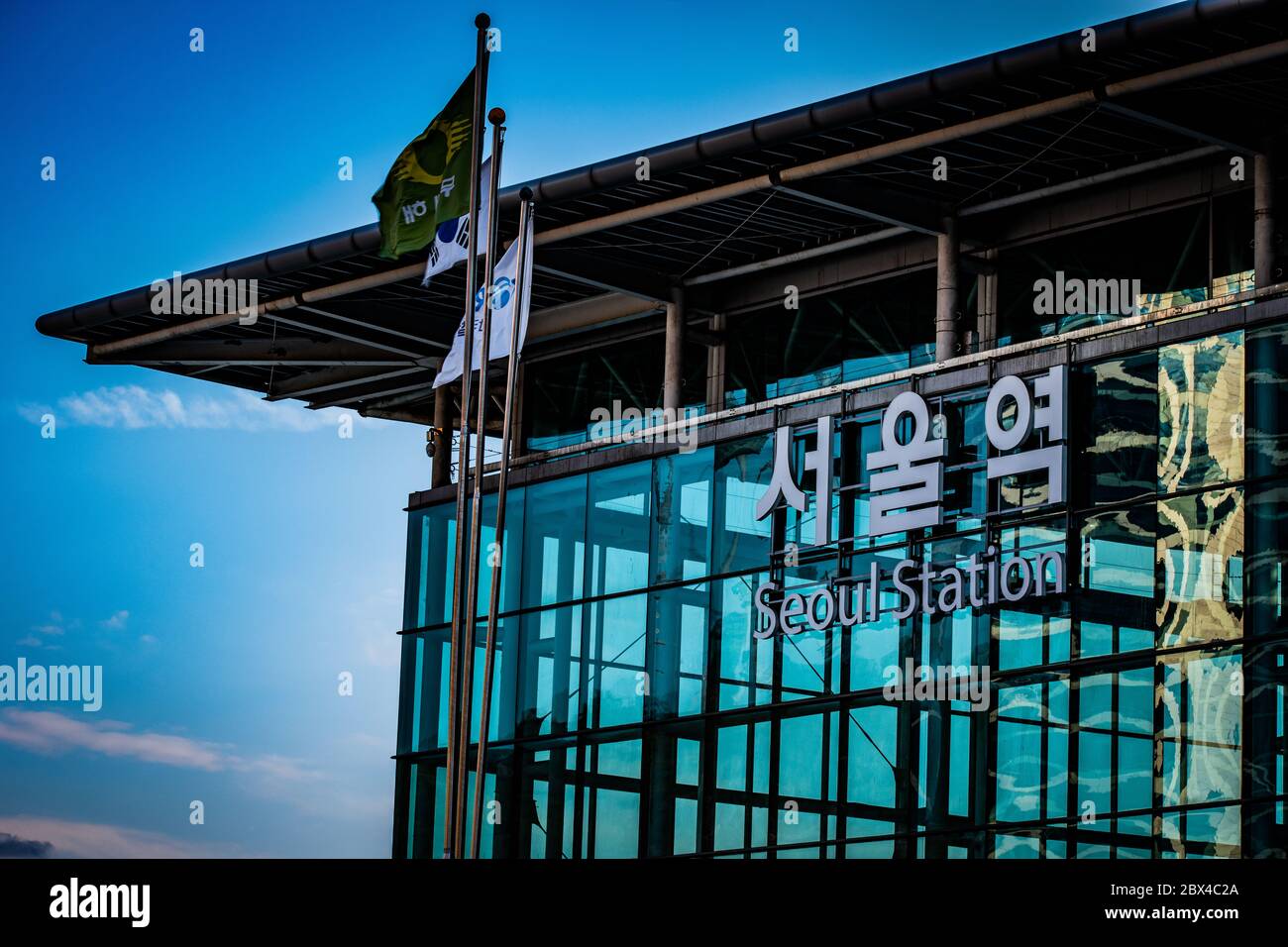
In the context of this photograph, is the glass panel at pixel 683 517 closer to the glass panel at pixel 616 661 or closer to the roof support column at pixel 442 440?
the glass panel at pixel 616 661

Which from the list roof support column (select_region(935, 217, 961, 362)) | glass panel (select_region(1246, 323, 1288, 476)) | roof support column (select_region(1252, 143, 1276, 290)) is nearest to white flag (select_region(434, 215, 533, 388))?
roof support column (select_region(935, 217, 961, 362))

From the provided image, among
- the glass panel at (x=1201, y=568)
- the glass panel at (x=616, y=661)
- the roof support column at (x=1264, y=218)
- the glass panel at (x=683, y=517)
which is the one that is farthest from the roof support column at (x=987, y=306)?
the glass panel at (x=616, y=661)

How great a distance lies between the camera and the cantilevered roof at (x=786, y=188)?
26.9 metres

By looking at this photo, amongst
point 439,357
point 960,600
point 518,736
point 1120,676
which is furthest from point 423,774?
point 1120,676

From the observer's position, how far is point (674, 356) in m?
36.5

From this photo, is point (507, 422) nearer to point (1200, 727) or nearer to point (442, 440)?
point (1200, 727)

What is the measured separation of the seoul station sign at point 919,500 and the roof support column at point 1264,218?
120 inches

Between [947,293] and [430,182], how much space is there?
8.75m

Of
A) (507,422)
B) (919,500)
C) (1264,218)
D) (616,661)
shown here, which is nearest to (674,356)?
(616,661)

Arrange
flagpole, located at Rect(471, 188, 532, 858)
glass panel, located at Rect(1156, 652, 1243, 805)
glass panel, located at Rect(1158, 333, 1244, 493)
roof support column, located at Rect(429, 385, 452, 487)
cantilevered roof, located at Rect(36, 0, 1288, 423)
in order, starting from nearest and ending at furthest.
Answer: glass panel, located at Rect(1156, 652, 1243, 805), flagpole, located at Rect(471, 188, 532, 858), glass panel, located at Rect(1158, 333, 1244, 493), cantilevered roof, located at Rect(36, 0, 1288, 423), roof support column, located at Rect(429, 385, 452, 487)

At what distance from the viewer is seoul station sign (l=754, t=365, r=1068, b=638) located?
2836 cm

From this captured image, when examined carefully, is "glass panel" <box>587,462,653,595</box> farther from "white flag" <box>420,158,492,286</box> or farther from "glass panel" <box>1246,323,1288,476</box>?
"glass panel" <box>1246,323,1288,476</box>

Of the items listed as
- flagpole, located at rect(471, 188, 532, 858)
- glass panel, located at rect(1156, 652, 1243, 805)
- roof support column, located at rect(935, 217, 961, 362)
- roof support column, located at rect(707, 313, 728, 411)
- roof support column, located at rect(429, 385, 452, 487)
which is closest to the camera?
glass panel, located at rect(1156, 652, 1243, 805)

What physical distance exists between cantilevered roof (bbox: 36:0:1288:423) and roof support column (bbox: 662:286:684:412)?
316 mm
